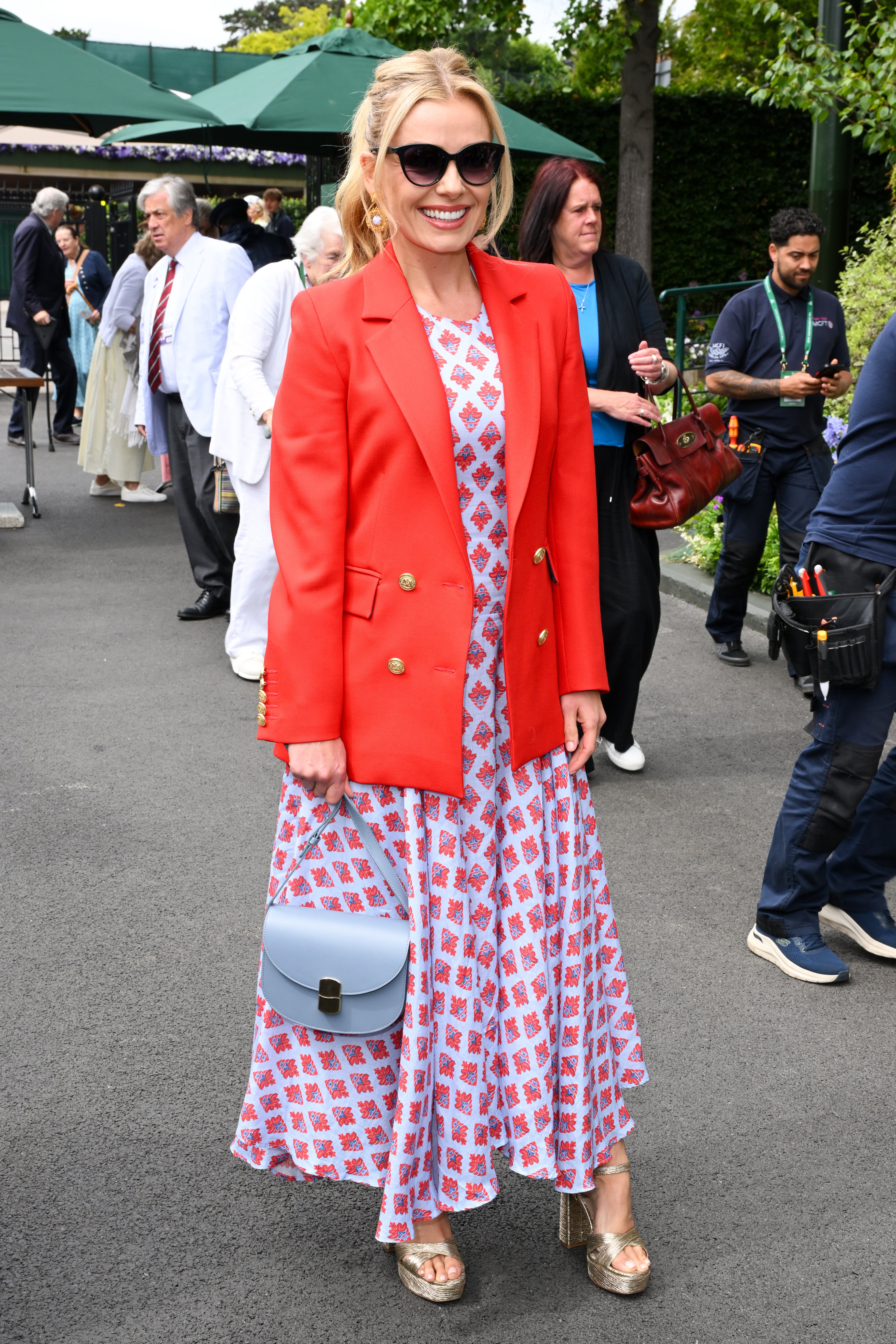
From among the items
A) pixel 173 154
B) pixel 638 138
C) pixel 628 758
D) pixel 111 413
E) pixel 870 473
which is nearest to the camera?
pixel 870 473

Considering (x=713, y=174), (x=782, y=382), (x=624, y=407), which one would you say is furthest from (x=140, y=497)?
(x=713, y=174)

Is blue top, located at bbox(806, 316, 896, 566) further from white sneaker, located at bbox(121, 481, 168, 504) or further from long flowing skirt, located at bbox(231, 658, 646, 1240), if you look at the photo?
white sneaker, located at bbox(121, 481, 168, 504)

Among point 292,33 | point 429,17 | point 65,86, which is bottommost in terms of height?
point 65,86

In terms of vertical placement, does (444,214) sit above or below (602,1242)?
above

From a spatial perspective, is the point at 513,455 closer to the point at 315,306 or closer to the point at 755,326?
the point at 315,306

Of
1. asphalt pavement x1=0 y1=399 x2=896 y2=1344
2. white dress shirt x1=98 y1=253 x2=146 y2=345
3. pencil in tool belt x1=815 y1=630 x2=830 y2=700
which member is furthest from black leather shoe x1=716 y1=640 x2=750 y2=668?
white dress shirt x1=98 y1=253 x2=146 y2=345

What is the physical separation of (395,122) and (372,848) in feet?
4.08

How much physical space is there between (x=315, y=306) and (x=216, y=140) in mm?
11682

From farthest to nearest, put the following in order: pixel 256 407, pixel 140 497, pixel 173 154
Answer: pixel 173 154, pixel 140 497, pixel 256 407

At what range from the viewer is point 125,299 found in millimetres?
11133

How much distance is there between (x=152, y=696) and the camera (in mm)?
6664

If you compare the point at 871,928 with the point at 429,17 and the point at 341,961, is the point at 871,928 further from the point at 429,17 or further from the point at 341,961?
the point at 429,17

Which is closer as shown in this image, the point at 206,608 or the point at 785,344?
the point at 785,344

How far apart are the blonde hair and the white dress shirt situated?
892cm
